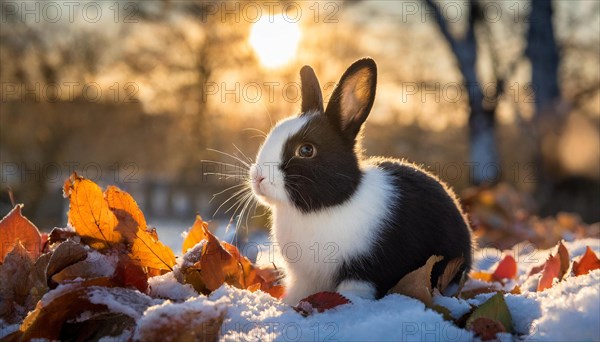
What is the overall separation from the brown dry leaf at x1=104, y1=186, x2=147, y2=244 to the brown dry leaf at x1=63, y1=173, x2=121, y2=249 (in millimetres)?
21

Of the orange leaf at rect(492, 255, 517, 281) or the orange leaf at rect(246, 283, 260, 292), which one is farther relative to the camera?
the orange leaf at rect(492, 255, 517, 281)

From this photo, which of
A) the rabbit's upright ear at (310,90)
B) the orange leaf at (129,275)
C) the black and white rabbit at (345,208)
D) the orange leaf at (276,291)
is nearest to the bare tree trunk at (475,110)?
the rabbit's upright ear at (310,90)

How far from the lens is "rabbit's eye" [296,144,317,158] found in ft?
7.81

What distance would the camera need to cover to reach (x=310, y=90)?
2639 mm

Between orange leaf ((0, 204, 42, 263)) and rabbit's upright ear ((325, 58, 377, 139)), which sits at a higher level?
rabbit's upright ear ((325, 58, 377, 139))

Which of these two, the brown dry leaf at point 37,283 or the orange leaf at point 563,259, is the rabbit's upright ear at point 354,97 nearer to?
the orange leaf at point 563,259

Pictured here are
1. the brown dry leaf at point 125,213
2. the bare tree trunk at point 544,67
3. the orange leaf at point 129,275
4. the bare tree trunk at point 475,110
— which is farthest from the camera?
the bare tree trunk at point 475,110

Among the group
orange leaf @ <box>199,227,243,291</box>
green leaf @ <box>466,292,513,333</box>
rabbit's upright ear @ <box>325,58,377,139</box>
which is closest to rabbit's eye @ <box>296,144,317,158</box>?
rabbit's upright ear @ <box>325,58,377,139</box>

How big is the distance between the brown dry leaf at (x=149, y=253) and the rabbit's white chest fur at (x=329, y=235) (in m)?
0.53

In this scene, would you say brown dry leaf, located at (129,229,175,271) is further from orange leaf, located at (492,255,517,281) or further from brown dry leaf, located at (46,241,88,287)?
orange leaf, located at (492,255,517,281)

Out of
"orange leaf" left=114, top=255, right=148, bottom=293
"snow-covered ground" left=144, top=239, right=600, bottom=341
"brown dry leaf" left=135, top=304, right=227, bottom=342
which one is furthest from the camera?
"orange leaf" left=114, top=255, right=148, bottom=293

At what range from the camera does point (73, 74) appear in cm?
1789

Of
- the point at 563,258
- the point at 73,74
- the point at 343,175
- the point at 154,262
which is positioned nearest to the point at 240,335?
the point at 154,262

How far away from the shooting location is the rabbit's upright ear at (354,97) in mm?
2379
